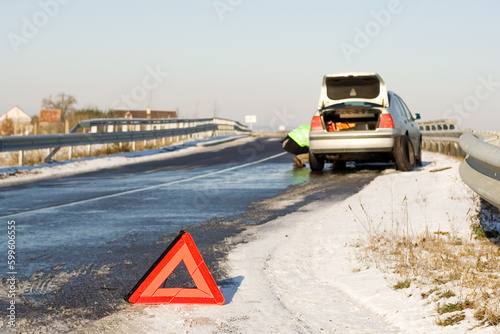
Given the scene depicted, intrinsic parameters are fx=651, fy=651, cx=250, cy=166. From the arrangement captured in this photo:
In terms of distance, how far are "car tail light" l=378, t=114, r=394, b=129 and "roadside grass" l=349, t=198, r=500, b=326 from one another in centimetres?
664

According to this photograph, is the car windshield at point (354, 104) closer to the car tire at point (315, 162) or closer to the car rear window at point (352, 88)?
the car rear window at point (352, 88)

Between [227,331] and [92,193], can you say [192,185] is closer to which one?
[92,193]

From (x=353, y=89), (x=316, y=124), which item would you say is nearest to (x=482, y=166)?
(x=316, y=124)

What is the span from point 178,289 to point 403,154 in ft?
35.9

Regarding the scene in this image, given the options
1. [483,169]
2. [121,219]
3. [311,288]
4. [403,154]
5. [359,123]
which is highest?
[359,123]

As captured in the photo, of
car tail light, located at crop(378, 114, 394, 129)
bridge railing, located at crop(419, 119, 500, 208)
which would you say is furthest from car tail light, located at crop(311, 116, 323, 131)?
bridge railing, located at crop(419, 119, 500, 208)

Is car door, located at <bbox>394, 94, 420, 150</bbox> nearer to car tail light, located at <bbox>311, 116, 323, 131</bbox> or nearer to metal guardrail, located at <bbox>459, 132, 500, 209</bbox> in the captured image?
car tail light, located at <bbox>311, 116, 323, 131</bbox>

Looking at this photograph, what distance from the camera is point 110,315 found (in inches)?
190

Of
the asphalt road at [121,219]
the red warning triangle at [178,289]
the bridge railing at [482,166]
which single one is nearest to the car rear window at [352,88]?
the asphalt road at [121,219]

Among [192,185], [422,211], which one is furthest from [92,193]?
[422,211]

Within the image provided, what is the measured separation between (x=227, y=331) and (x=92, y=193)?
28.5ft

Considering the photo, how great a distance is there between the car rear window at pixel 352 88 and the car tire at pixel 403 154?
1.25 m

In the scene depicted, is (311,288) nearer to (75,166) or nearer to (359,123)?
(359,123)

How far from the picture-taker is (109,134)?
23297 mm
